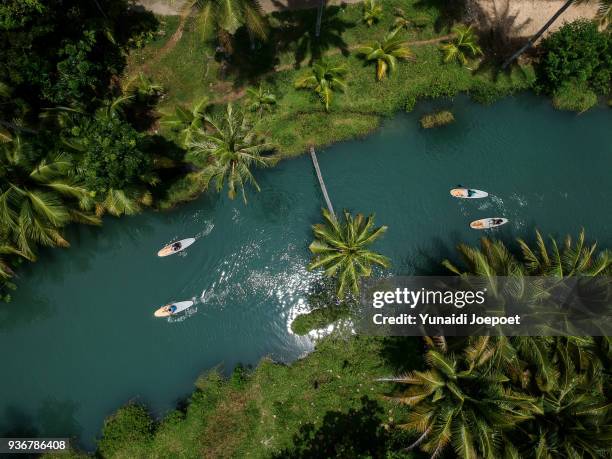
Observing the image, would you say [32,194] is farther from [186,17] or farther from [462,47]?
[462,47]

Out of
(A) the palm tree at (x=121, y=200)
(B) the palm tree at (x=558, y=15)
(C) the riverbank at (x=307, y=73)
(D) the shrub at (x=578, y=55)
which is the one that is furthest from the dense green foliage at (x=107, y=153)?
(D) the shrub at (x=578, y=55)

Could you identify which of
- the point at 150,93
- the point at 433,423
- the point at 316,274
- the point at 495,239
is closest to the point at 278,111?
the point at 150,93

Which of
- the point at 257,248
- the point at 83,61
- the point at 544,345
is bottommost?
the point at 544,345

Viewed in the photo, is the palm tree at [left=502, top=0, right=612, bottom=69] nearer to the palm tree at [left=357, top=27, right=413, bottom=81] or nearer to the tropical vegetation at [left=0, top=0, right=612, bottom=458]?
the tropical vegetation at [left=0, top=0, right=612, bottom=458]

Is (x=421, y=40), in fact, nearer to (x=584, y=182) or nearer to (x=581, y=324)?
(x=584, y=182)

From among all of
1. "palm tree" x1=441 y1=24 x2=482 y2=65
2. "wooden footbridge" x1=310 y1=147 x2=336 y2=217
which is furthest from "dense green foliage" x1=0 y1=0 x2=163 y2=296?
"palm tree" x1=441 y1=24 x2=482 y2=65

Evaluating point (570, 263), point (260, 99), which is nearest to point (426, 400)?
point (570, 263)
